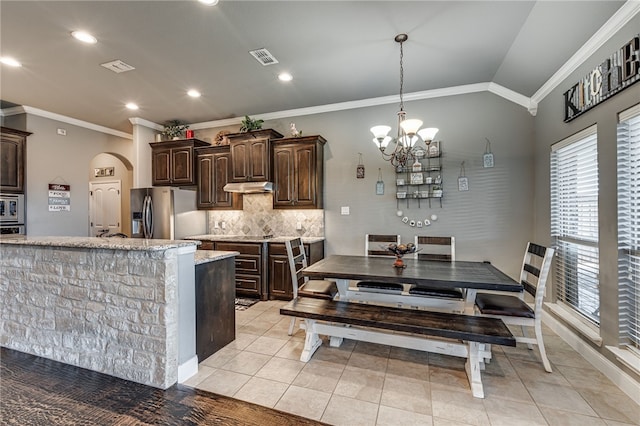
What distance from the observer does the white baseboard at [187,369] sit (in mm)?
2217

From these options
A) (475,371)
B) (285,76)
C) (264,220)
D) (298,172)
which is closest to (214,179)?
(264,220)

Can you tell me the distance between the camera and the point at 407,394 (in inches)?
80.6

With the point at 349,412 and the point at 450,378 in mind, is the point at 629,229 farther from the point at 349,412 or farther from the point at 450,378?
the point at 349,412

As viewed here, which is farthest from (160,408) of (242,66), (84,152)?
(84,152)

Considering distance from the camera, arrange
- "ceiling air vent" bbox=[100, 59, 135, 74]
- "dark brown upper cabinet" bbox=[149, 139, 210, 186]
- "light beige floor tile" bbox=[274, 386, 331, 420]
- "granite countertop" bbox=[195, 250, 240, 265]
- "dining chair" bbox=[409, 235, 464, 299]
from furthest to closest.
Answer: "dark brown upper cabinet" bbox=[149, 139, 210, 186]
"ceiling air vent" bbox=[100, 59, 135, 74]
"dining chair" bbox=[409, 235, 464, 299]
"granite countertop" bbox=[195, 250, 240, 265]
"light beige floor tile" bbox=[274, 386, 331, 420]

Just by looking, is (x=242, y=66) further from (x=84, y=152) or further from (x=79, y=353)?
(x=84, y=152)

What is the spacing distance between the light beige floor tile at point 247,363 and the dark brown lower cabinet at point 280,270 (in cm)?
154

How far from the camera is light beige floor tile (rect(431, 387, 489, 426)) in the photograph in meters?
1.80

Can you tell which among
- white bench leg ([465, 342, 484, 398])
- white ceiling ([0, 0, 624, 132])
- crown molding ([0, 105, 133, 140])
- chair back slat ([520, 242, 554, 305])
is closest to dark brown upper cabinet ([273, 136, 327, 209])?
white ceiling ([0, 0, 624, 132])

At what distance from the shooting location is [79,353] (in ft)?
8.04

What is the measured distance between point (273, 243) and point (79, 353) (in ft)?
7.80

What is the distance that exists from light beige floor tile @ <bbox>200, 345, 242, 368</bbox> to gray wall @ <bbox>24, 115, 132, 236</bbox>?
4.31 metres

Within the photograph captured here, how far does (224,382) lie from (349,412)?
Answer: 100cm

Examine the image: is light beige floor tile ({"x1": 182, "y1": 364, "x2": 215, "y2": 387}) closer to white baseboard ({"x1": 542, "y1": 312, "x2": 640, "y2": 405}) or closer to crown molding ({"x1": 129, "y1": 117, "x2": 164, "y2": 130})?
white baseboard ({"x1": 542, "y1": 312, "x2": 640, "y2": 405})
